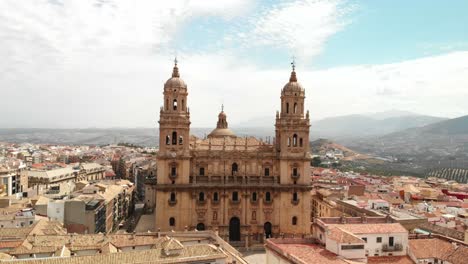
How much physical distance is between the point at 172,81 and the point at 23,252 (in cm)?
2576

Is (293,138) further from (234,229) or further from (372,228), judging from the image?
(372,228)

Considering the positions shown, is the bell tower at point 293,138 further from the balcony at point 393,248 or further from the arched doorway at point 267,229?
the balcony at point 393,248

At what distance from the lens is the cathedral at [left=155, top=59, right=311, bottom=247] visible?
51594 mm

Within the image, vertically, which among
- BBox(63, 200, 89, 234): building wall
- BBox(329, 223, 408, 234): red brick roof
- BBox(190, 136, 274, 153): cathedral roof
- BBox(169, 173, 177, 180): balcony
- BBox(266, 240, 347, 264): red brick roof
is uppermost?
BBox(190, 136, 274, 153): cathedral roof

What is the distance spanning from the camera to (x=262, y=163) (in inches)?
2104

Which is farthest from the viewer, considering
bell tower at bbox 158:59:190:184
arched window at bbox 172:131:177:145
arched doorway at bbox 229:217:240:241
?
arched doorway at bbox 229:217:240:241

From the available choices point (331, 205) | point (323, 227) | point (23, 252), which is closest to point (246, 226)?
point (331, 205)

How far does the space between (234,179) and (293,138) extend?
800cm

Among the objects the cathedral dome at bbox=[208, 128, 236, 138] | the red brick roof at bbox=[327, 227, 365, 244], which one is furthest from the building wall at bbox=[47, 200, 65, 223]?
→ the red brick roof at bbox=[327, 227, 365, 244]

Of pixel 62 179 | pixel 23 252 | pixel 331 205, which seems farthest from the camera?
pixel 62 179

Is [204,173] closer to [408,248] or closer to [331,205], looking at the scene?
[331,205]

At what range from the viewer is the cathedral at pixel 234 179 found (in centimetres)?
5159

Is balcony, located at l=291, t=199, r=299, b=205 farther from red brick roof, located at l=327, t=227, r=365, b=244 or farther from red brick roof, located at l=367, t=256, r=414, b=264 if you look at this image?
red brick roof, located at l=327, t=227, r=365, b=244

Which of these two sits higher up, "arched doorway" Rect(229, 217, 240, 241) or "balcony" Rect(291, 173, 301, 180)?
"balcony" Rect(291, 173, 301, 180)
